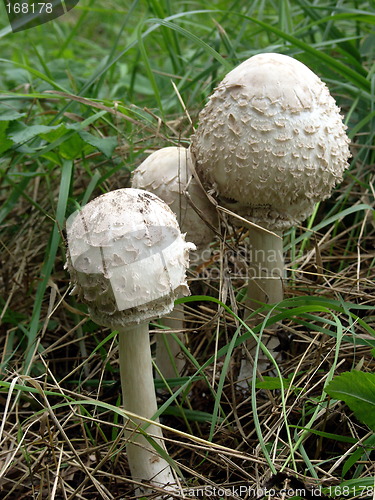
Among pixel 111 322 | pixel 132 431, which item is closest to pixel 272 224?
pixel 111 322

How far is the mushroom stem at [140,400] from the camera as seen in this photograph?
221cm

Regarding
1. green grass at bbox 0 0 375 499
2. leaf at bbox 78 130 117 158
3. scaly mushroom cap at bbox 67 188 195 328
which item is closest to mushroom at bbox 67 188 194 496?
scaly mushroom cap at bbox 67 188 195 328

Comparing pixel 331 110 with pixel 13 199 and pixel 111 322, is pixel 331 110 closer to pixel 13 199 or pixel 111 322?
pixel 111 322

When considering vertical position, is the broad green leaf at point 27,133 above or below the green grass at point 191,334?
above

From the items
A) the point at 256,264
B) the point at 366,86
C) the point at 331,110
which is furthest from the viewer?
the point at 366,86

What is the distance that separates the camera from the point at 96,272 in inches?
74.7

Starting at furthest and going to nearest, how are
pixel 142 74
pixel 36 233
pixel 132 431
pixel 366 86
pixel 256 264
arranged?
pixel 142 74 → pixel 36 233 → pixel 366 86 → pixel 256 264 → pixel 132 431

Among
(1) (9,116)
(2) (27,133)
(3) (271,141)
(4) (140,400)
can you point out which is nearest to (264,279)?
(3) (271,141)

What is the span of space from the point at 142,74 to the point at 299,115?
3610 mm

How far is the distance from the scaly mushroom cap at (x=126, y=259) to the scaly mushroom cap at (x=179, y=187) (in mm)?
491

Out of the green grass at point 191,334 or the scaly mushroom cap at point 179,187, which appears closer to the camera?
the green grass at point 191,334

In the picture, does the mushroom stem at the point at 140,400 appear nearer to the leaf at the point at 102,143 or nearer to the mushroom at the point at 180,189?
the mushroom at the point at 180,189

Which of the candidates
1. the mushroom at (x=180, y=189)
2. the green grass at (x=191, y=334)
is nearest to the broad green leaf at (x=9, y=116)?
the green grass at (x=191, y=334)

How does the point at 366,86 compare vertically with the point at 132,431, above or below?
above
